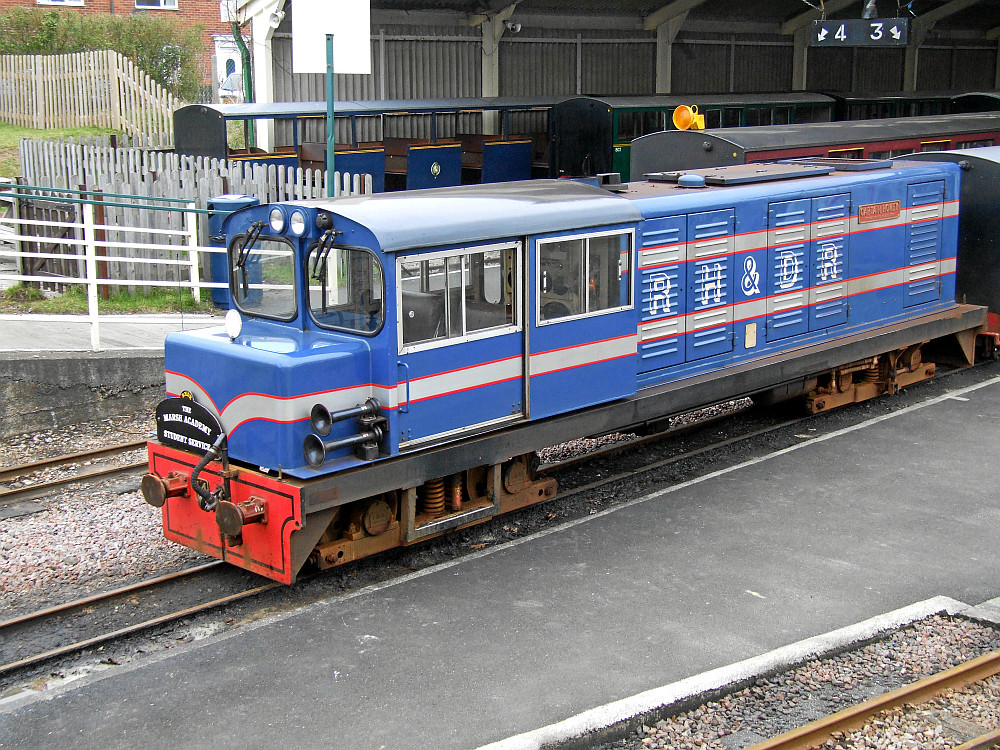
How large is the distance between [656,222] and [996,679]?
15.1 ft

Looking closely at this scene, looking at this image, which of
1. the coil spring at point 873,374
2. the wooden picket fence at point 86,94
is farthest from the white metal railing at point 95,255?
the wooden picket fence at point 86,94

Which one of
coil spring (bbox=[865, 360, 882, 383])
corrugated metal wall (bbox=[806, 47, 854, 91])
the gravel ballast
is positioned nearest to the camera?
the gravel ballast

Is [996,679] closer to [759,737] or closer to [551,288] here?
[759,737]

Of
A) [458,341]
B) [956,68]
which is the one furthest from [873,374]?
[956,68]

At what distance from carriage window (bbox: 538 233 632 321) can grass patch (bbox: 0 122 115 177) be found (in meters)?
17.1

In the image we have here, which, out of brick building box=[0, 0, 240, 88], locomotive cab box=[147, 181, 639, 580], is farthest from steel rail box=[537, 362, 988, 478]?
brick building box=[0, 0, 240, 88]

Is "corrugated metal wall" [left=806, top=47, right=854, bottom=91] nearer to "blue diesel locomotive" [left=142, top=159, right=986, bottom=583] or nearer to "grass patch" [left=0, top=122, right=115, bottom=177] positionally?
"grass patch" [left=0, top=122, right=115, bottom=177]

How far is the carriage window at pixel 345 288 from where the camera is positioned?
6.95m

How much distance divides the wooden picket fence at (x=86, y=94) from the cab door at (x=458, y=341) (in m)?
18.9

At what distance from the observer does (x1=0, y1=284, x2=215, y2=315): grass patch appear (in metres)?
12.9

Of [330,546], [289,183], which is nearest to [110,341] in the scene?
[289,183]

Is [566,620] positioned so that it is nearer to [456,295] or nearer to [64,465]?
[456,295]

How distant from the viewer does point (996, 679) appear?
6.17 metres

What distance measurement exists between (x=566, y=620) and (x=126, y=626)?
2.88 metres
